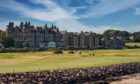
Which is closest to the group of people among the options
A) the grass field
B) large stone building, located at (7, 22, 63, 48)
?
the grass field

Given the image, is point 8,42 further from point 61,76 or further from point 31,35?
point 61,76

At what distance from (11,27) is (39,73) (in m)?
139

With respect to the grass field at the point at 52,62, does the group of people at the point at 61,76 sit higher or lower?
lower

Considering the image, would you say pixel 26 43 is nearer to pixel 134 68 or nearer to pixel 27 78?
pixel 134 68

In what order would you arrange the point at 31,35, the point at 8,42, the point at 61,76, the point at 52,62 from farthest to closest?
the point at 31,35
the point at 8,42
the point at 52,62
the point at 61,76

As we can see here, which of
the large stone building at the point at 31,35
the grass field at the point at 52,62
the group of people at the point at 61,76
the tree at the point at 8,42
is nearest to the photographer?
the group of people at the point at 61,76

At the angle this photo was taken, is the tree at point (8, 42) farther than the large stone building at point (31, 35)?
No

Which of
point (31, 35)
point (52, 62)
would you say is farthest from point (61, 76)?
point (31, 35)

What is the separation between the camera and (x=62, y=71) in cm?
4566

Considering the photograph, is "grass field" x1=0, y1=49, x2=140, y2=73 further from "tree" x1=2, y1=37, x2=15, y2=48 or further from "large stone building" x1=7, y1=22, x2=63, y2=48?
"large stone building" x1=7, y1=22, x2=63, y2=48

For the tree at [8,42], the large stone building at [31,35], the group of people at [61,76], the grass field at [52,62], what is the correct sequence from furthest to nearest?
1. the large stone building at [31,35]
2. the tree at [8,42]
3. the grass field at [52,62]
4. the group of people at [61,76]

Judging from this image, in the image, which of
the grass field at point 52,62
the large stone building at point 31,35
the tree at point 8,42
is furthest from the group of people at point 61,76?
the large stone building at point 31,35

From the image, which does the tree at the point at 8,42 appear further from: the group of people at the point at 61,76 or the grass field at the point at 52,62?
the group of people at the point at 61,76

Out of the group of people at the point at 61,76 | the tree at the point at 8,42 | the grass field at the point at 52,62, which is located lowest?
the group of people at the point at 61,76
